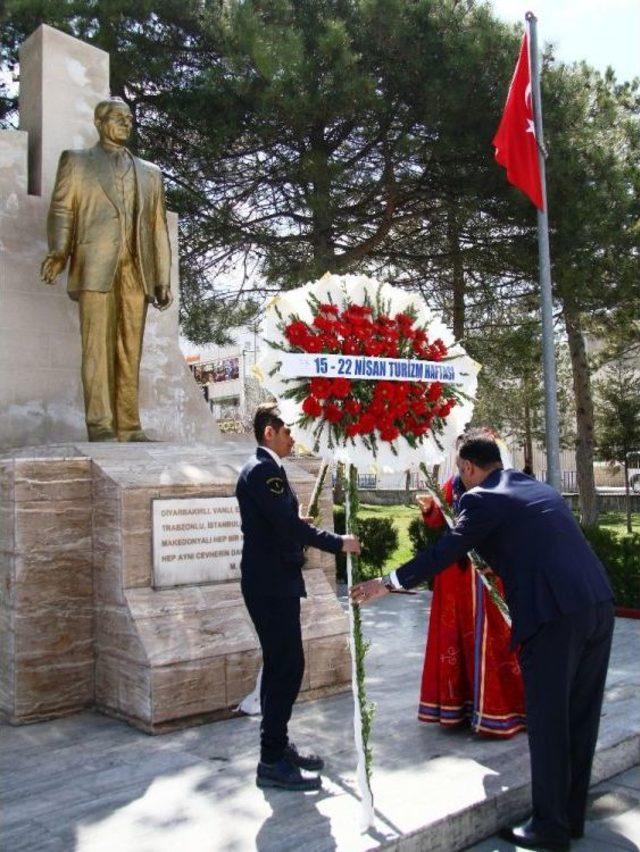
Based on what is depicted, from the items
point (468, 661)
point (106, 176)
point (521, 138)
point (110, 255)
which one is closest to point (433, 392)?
point (468, 661)

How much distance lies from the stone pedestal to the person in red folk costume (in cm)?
90

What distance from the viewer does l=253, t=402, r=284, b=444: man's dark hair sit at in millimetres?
3975

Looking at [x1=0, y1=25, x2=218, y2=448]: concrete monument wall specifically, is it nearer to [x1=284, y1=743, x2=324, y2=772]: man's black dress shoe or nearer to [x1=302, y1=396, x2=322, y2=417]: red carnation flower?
[x1=302, y1=396, x2=322, y2=417]: red carnation flower

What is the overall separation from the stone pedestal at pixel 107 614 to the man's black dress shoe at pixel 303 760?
3.39 feet

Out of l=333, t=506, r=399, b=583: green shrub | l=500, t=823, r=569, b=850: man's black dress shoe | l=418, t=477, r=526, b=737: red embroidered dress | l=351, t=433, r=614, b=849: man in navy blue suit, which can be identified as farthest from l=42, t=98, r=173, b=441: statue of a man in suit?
l=333, t=506, r=399, b=583: green shrub

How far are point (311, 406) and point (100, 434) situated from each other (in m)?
3.01

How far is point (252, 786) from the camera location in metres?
3.72

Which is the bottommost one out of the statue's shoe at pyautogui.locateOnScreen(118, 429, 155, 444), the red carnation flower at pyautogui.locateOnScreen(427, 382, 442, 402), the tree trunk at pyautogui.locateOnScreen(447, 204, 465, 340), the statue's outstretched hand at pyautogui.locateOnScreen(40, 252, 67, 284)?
the statue's shoe at pyautogui.locateOnScreen(118, 429, 155, 444)

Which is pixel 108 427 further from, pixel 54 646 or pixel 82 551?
pixel 54 646

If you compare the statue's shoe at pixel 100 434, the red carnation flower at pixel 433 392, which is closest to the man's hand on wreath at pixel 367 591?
the red carnation flower at pixel 433 392

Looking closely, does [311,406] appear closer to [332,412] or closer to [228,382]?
[332,412]

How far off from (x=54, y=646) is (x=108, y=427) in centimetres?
188

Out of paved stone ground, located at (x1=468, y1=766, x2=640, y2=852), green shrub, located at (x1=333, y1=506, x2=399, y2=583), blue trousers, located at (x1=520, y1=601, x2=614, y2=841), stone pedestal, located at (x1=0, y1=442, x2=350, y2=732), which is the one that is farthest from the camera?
green shrub, located at (x1=333, y1=506, x2=399, y2=583)

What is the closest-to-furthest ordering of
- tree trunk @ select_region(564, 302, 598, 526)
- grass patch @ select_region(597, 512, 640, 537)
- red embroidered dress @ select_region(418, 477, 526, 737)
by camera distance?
red embroidered dress @ select_region(418, 477, 526, 737) → tree trunk @ select_region(564, 302, 598, 526) → grass patch @ select_region(597, 512, 640, 537)
